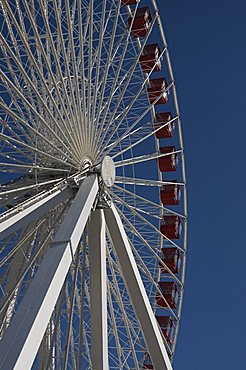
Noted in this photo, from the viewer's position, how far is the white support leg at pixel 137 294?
1330cm

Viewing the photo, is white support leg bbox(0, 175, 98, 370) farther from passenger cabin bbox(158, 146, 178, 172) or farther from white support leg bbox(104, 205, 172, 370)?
passenger cabin bbox(158, 146, 178, 172)

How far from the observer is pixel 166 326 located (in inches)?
741

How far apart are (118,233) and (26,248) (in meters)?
2.84

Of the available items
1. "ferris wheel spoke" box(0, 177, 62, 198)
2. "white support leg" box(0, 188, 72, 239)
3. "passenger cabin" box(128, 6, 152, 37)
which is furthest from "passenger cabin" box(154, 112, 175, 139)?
"white support leg" box(0, 188, 72, 239)

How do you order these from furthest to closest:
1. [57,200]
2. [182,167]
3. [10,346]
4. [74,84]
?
1. [182,167]
2. [74,84]
3. [57,200]
4. [10,346]

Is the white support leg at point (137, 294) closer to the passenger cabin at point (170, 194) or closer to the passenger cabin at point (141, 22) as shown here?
the passenger cabin at point (170, 194)

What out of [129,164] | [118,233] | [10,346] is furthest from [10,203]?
[10,346]

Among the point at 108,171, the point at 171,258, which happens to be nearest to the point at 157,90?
the point at 171,258

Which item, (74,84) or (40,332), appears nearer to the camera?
(40,332)

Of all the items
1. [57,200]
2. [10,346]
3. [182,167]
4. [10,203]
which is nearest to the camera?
[10,346]

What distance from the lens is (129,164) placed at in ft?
55.4

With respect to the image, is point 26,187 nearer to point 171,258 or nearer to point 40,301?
point 40,301

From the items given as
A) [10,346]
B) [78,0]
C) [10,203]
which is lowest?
[10,346]

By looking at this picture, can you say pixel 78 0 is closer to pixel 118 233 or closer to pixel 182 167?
pixel 118 233
